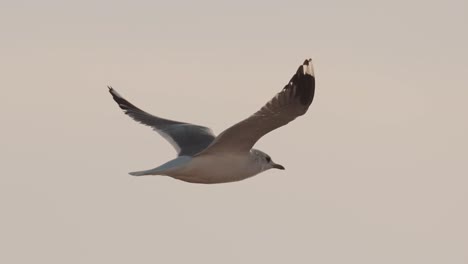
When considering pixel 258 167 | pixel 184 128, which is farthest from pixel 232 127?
pixel 184 128

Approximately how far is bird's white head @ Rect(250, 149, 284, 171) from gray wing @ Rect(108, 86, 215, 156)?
64 centimetres

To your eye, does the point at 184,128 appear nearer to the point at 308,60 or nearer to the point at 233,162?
the point at 233,162

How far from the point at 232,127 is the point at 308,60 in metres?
1.17

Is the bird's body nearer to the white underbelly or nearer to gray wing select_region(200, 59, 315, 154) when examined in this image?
the white underbelly

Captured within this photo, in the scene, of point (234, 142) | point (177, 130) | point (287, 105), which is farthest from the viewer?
point (177, 130)

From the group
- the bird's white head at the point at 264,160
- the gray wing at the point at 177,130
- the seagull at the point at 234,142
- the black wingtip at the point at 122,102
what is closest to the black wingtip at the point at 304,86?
the seagull at the point at 234,142

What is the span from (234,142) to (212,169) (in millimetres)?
457

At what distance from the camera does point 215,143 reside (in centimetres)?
1898

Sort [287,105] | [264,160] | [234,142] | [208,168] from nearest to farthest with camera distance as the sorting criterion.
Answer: [287,105] < [234,142] < [208,168] < [264,160]

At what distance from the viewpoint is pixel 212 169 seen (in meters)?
19.3

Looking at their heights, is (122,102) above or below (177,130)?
above

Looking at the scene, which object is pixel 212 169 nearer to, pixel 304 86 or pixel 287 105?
pixel 287 105

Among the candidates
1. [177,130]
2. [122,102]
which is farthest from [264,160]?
[122,102]

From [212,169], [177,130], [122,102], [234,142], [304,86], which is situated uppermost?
[122,102]
